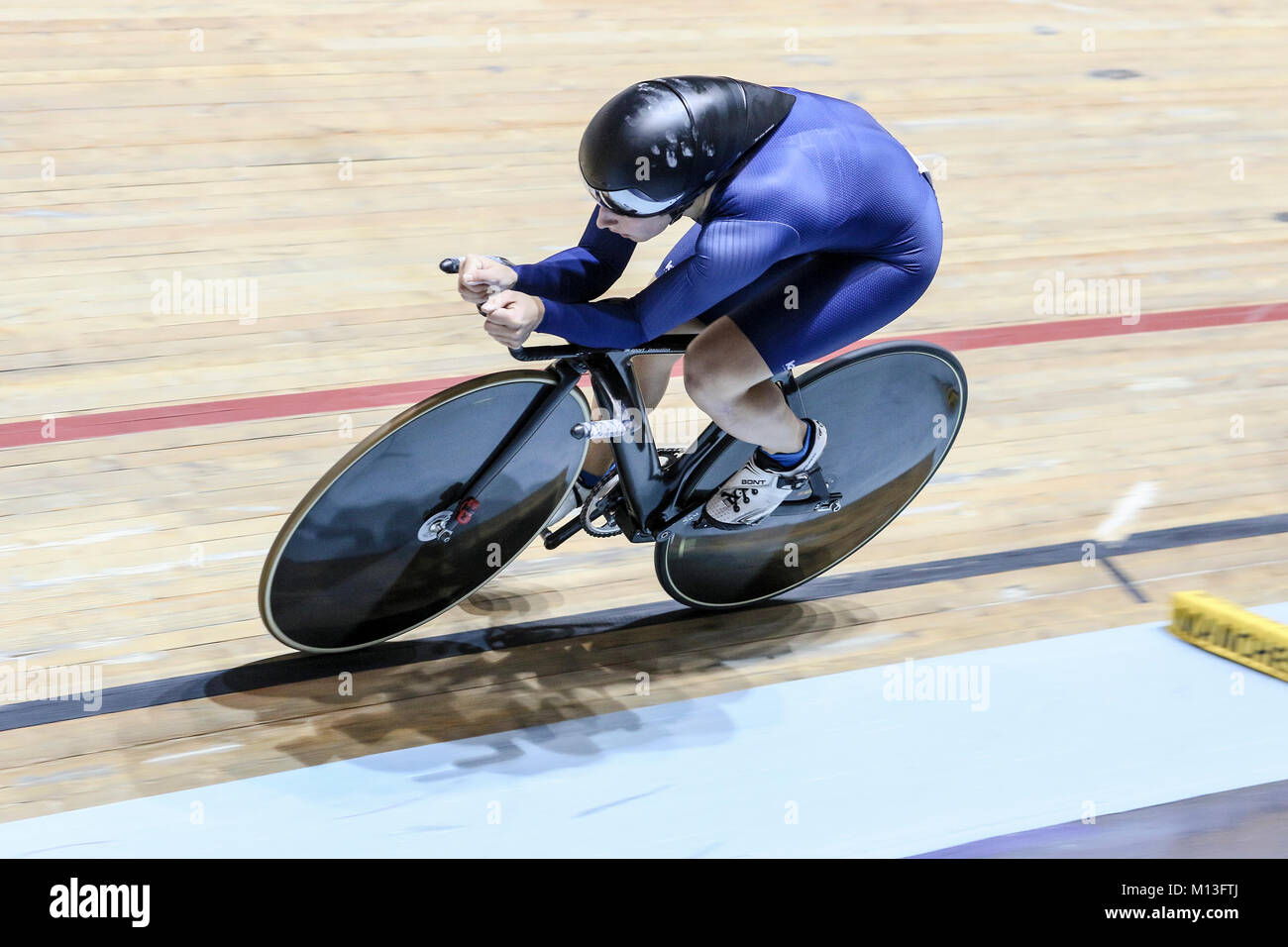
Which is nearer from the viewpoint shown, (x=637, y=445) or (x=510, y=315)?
(x=510, y=315)

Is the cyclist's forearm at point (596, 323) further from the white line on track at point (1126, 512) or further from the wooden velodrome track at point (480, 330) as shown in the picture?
the white line on track at point (1126, 512)

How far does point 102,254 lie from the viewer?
400 centimetres

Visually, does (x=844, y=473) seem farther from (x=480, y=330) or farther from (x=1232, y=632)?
(x=480, y=330)

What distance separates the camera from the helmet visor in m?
2.10

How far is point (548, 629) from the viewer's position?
2.91 meters

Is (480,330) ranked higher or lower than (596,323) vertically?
higher

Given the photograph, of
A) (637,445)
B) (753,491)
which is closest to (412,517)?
(637,445)

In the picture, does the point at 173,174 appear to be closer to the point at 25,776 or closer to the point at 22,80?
the point at 22,80

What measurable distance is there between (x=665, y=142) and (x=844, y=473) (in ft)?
3.65

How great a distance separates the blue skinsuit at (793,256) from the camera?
85.3 inches

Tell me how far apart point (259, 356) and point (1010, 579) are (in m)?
2.14

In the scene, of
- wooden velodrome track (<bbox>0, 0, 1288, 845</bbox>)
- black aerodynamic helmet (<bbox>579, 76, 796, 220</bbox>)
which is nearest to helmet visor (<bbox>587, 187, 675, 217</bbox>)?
black aerodynamic helmet (<bbox>579, 76, 796, 220</bbox>)

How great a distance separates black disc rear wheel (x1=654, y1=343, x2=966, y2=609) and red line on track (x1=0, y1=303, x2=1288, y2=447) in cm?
39

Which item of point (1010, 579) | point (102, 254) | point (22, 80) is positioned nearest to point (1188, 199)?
point (1010, 579)
